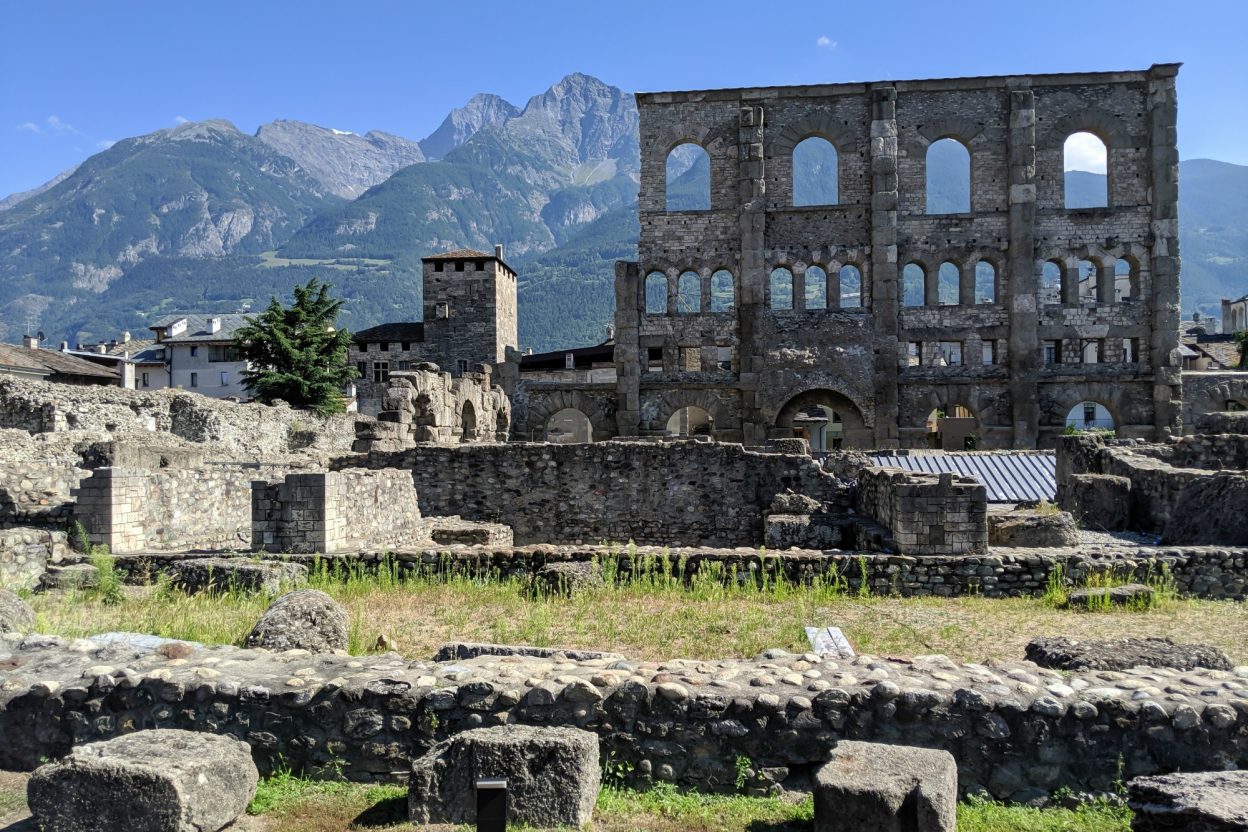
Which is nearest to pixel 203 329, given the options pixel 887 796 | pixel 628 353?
pixel 628 353

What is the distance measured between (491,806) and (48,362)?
164 feet

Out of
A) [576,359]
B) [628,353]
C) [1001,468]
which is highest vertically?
[576,359]

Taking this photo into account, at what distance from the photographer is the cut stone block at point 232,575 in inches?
424

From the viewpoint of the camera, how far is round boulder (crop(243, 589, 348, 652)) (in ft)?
25.2

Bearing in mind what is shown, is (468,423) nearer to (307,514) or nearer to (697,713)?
(307,514)

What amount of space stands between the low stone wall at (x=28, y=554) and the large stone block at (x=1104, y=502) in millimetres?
16308

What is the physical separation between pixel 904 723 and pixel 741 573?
606 centimetres

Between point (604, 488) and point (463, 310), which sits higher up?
point (463, 310)

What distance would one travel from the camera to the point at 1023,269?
33.9 m

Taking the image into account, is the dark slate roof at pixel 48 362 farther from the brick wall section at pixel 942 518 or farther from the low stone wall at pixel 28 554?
the brick wall section at pixel 942 518

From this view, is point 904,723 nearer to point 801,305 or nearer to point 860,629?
point 860,629

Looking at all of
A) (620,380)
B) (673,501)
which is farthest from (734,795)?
(620,380)

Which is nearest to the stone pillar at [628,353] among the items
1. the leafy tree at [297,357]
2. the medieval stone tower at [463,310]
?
the leafy tree at [297,357]

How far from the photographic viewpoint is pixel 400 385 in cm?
2530
